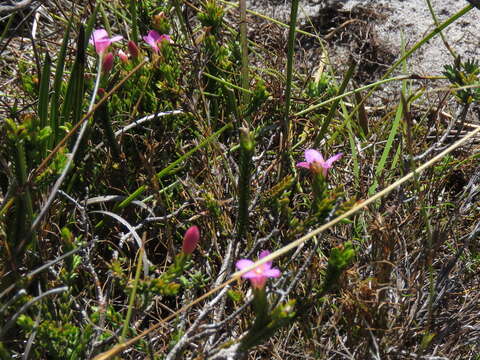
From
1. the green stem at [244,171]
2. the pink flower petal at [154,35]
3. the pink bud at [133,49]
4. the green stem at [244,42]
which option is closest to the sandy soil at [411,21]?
the green stem at [244,42]

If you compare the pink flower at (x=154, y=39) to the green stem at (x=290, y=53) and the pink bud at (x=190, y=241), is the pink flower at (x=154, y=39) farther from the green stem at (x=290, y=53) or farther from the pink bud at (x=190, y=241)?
the pink bud at (x=190, y=241)

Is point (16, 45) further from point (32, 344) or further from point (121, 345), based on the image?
point (121, 345)

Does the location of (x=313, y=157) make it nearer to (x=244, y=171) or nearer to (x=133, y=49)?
(x=244, y=171)

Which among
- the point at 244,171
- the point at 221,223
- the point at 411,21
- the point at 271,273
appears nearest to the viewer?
the point at 271,273

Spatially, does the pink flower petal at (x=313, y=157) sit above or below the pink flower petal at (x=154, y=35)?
below

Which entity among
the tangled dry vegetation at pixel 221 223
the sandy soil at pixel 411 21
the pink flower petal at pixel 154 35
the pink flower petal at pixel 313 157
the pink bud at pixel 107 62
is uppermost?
the pink flower petal at pixel 154 35

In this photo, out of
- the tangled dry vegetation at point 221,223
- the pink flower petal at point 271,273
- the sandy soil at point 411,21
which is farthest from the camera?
the sandy soil at point 411,21

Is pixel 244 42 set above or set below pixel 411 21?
above

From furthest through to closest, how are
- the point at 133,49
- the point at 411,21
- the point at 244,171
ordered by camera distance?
the point at 411,21, the point at 133,49, the point at 244,171

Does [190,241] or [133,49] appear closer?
[190,241]

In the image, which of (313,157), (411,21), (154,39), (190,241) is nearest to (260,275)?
(190,241)
